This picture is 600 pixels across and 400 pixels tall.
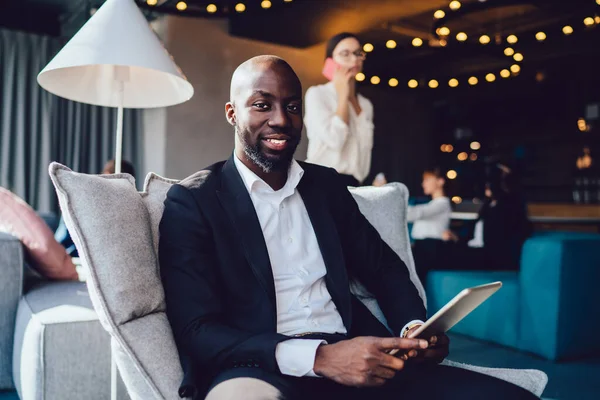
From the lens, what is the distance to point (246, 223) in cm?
134

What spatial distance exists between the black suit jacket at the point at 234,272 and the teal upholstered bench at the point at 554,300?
5.46 feet

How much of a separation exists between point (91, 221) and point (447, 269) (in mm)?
2783

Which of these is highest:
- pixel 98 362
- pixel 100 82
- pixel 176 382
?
pixel 100 82

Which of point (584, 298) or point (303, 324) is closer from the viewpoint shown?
point (303, 324)

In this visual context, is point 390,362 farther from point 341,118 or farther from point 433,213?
point 433,213

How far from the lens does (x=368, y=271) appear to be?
60.8 inches

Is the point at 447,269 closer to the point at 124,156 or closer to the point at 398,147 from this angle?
the point at 124,156

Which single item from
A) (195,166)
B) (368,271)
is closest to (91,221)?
(368,271)

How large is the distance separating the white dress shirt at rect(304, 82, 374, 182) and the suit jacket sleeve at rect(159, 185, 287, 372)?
144 cm

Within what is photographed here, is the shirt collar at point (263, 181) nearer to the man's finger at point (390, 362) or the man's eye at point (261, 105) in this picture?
the man's eye at point (261, 105)

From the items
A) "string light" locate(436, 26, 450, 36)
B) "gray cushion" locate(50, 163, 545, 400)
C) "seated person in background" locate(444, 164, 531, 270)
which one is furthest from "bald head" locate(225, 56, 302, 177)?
"string light" locate(436, 26, 450, 36)

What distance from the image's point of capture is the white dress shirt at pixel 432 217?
15.0ft

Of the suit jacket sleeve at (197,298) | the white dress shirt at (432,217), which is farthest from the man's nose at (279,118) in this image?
the white dress shirt at (432,217)

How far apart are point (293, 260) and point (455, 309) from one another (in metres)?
0.47
